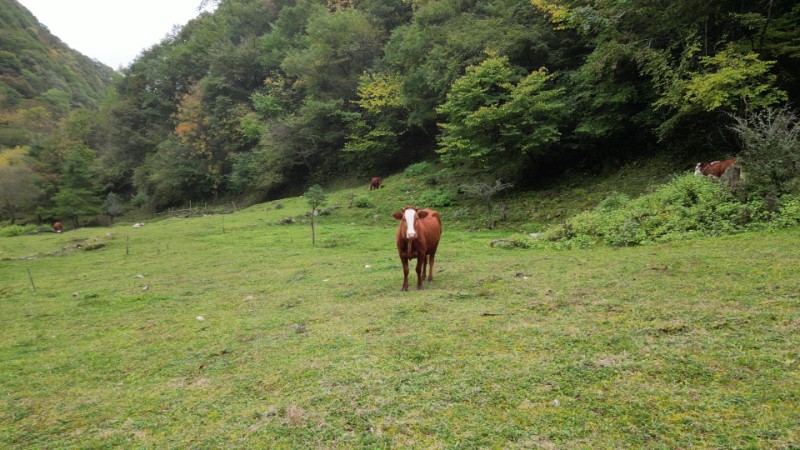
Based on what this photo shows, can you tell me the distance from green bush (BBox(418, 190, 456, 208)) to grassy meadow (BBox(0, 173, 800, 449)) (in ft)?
30.2

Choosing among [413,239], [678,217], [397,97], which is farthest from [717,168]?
[397,97]

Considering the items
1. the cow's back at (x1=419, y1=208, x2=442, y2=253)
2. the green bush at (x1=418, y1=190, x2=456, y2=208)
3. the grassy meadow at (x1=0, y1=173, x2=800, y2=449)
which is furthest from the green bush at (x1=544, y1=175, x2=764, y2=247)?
the green bush at (x1=418, y1=190, x2=456, y2=208)

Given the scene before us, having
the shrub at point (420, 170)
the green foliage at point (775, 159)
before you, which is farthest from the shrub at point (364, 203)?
the green foliage at point (775, 159)

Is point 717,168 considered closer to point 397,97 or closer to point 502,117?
point 502,117

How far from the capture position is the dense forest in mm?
11922

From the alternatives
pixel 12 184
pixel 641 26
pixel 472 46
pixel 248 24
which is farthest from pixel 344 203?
pixel 248 24

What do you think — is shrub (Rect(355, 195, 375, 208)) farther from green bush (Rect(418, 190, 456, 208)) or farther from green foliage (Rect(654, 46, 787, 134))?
green foliage (Rect(654, 46, 787, 134))

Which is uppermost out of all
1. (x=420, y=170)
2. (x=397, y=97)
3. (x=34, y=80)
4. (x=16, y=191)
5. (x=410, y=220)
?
(x=34, y=80)

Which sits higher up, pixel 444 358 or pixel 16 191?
pixel 16 191

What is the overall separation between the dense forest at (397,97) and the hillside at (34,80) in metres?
0.38

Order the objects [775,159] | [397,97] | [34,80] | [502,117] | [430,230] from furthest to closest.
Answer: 1. [34,80]
2. [397,97]
3. [502,117]
4. [775,159]
5. [430,230]

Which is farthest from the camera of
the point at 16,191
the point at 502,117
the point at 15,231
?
the point at 16,191

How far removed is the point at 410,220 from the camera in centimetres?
684

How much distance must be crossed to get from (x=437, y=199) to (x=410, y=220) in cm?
1094
